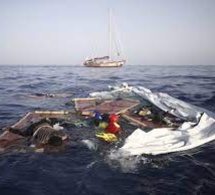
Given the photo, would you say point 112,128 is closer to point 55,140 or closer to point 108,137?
point 108,137

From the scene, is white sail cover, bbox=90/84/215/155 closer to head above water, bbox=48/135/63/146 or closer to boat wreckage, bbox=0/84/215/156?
boat wreckage, bbox=0/84/215/156

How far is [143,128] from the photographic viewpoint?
1435cm

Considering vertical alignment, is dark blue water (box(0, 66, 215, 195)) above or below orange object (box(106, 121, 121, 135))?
below

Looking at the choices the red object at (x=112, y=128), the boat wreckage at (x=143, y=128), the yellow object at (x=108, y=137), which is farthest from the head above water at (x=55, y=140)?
the red object at (x=112, y=128)

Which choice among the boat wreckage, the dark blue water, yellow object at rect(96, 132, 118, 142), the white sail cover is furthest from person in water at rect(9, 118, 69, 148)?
the white sail cover

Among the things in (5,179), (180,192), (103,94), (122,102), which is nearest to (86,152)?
(5,179)

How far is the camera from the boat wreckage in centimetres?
1149

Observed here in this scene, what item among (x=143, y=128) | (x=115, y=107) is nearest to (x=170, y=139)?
(x=143, y=128)

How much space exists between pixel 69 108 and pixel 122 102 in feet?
12.8

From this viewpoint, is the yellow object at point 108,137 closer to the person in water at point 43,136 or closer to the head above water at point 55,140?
the person in water at point 43,136

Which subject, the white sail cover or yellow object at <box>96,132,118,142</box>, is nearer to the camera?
the white sail cover

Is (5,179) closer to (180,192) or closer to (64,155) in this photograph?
(64,155)

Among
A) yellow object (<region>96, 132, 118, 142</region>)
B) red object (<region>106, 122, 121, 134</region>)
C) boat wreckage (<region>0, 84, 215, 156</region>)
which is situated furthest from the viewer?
red object (<region>106, 122, 121, 134</region>)

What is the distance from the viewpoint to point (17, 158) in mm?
10516
